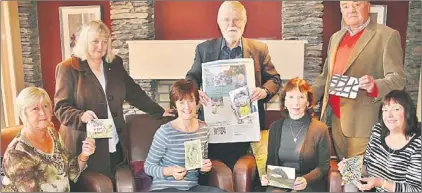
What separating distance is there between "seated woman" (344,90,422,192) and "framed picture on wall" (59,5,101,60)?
4.82 ft

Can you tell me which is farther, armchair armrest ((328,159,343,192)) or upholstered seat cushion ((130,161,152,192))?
upholstered seat cushion ((130,161,152,192))

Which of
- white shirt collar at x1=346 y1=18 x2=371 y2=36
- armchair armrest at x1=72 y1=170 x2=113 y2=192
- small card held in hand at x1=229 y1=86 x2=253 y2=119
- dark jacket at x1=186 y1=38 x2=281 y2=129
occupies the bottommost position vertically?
armchair armrest at x1=72 y1=170 x2=113 y2=192

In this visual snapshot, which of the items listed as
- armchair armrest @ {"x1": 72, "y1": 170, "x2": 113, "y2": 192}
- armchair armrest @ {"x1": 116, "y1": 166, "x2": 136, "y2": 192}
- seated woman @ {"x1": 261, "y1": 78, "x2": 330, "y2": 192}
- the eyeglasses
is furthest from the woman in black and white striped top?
armchair armrest @ {"x1": 72, "y1": 170, "x2": 113, "y2": 192}

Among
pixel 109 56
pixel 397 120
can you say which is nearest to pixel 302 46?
pixel 397 120

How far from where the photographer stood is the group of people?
239 cm

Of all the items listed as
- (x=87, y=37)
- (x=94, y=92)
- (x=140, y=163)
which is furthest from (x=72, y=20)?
(x=140, y=163)

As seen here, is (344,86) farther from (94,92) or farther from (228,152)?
(94,92)

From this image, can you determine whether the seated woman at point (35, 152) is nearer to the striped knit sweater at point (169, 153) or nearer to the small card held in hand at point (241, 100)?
the striped knit sweater at point (169, 153)

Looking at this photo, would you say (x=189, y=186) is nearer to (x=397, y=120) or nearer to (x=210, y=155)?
(x=210, y=155)

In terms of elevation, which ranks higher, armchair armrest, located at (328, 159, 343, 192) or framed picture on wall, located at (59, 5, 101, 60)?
framed picture on wall, located at (59, 5, 101, 60)

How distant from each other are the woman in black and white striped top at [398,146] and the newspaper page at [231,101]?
599 millimetres

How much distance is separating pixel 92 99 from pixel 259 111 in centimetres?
83

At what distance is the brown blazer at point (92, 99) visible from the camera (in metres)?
2.47

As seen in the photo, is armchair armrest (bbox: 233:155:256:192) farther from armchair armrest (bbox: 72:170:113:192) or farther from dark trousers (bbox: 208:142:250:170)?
armchair armrest (bbox: 72:170:113:192)
